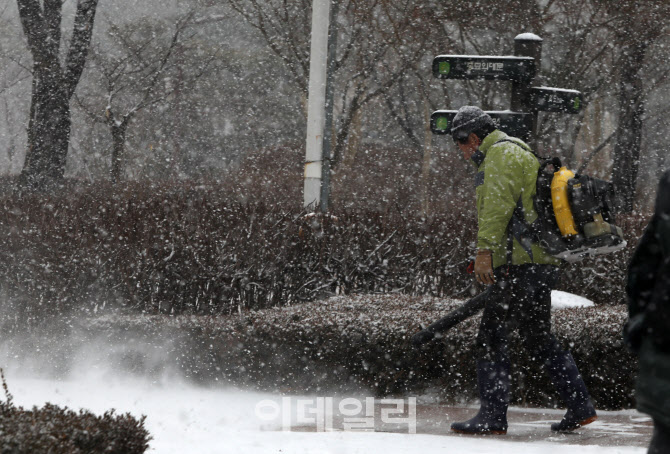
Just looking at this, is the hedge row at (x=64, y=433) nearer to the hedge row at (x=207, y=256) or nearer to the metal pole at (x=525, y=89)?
the hedge row at (x=207, y=256)

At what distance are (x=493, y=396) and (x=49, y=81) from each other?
11571 mm

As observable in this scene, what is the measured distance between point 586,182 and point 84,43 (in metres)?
11.6

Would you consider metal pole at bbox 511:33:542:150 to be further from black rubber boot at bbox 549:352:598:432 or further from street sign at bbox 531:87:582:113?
black rubber boot at bbox 549:352:598:432

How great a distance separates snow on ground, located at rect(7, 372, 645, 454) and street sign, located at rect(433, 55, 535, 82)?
2.83m

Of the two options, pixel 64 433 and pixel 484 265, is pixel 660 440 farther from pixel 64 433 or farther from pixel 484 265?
pixel 484 265

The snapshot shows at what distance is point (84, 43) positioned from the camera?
1409 cm

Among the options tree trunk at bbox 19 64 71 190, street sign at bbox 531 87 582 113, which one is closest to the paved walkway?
street sign at bbox 531 87 582 113

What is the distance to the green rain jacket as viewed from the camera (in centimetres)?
430

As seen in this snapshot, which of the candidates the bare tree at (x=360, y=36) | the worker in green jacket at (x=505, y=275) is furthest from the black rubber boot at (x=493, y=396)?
the bare tree at (x=360, y=36)

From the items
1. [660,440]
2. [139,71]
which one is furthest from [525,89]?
[139,71]

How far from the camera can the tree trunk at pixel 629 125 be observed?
13898 mm

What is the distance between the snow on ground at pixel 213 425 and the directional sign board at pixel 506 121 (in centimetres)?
240

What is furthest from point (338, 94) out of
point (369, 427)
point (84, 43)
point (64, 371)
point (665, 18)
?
point (369, 427)

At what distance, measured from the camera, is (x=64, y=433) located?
2879mm
